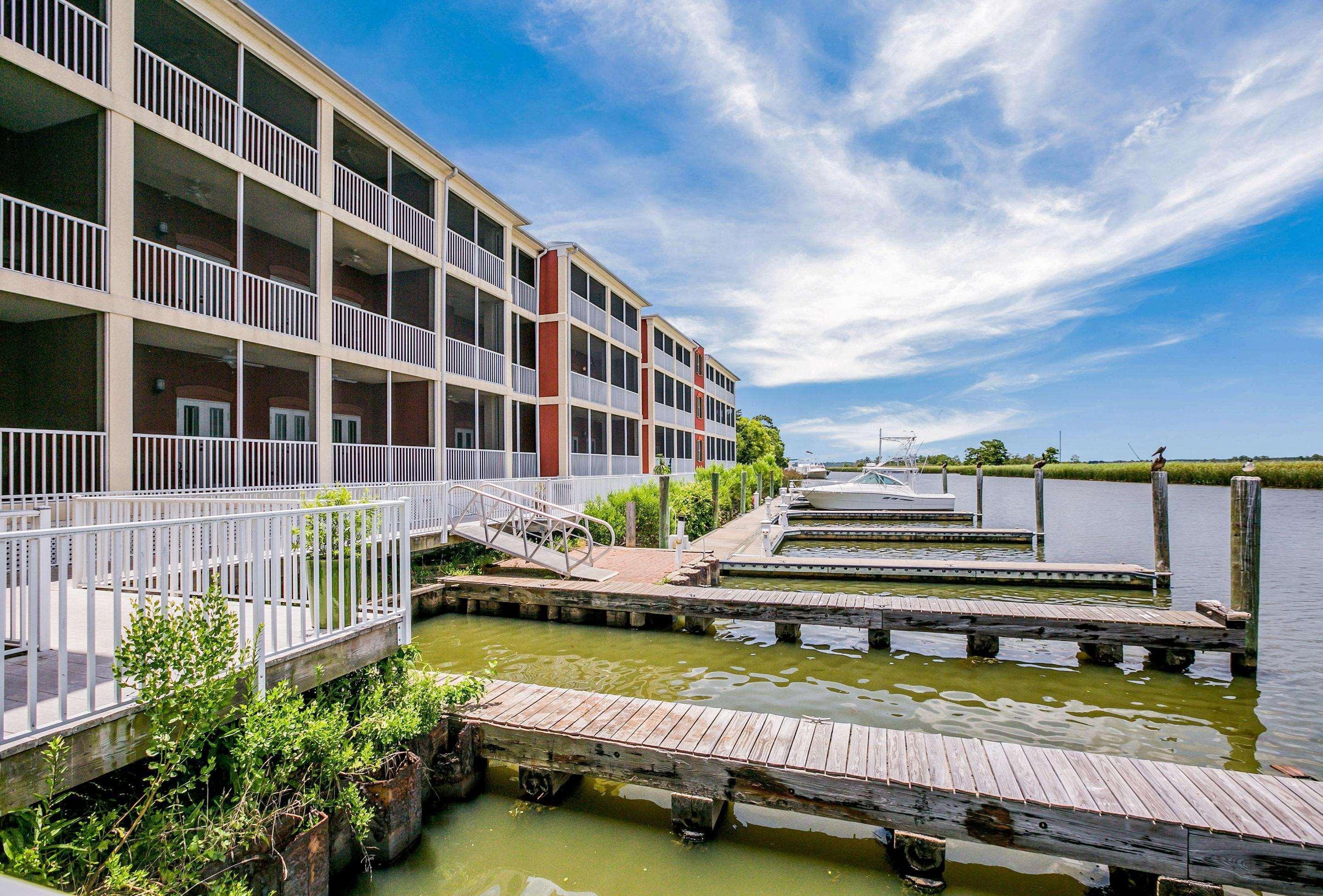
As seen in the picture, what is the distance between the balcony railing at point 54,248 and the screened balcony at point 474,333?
295 inches

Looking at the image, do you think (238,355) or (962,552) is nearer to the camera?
(238,355)

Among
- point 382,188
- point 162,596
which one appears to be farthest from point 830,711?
point 382,188

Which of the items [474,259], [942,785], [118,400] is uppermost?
[474,259]

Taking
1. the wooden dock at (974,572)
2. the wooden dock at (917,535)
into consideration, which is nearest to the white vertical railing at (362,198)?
the wooden dock at (974,572)

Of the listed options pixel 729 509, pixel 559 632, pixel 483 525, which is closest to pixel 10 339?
pixel 483 525

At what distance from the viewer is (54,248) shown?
27.6 feet

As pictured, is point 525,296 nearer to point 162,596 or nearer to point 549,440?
point 549,440

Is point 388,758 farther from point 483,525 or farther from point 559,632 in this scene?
point 483,525

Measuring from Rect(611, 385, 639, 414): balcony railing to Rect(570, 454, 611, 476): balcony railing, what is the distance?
230cm

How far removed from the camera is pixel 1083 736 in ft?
22.3

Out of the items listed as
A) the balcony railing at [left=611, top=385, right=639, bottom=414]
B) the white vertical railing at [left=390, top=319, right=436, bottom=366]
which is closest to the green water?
the white vertical railing at [left=390, top=319, right=436, bottom=366]

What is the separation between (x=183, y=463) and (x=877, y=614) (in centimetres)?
1153

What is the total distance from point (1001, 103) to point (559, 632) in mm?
15177

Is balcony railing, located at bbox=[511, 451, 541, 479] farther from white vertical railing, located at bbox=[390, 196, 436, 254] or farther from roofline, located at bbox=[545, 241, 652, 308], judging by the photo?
roofline, located at bbox=[545, 241, 652, 308]
